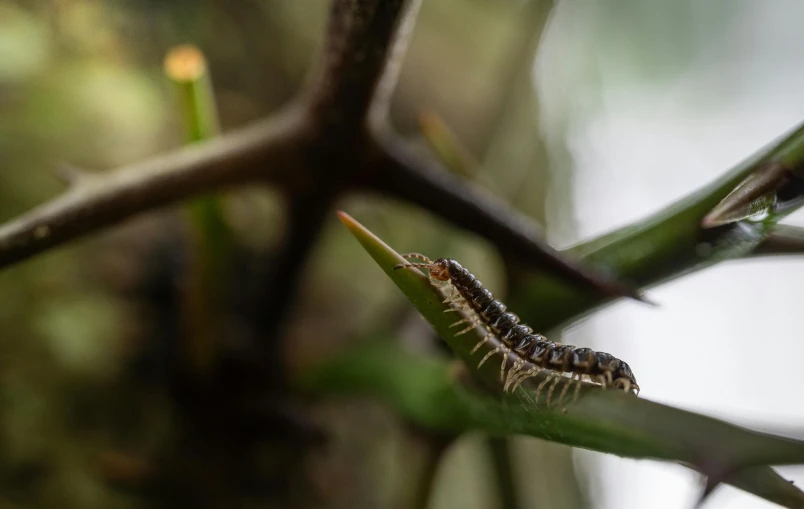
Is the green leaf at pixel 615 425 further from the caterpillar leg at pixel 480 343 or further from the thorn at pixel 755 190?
the thorn at pixel 755 190

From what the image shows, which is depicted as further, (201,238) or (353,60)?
(201,238)

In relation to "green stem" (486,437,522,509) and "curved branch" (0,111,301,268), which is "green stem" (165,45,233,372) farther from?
"green stem" (486,437,522,509)

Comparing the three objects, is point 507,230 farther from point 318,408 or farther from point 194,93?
point 318,408

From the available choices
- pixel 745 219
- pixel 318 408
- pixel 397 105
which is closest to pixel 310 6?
pixel 397 105

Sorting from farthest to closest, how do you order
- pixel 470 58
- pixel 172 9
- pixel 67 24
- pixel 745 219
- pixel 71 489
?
pixel 470 58, pixel 172 9, pixel 67 24, pixel 71 489, pixel 745 219

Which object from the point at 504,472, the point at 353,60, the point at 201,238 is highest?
the point at 353,60

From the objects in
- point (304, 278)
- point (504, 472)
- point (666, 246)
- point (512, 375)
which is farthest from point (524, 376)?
point (304, 278)

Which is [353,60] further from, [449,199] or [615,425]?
[615,425]

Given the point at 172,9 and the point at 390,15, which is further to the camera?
the point at 172,9

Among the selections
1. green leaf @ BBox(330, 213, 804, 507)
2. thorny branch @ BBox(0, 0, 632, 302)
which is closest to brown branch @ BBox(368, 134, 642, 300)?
thorny branch @ BBox(0, 0, 632, 302)
